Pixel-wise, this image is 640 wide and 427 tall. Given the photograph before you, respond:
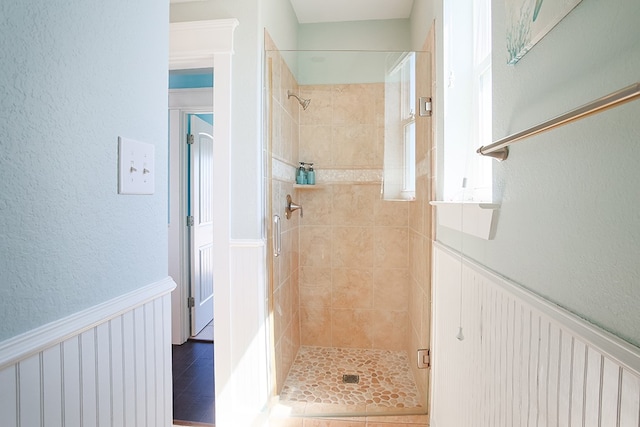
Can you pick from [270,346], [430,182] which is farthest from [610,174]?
[270,346]

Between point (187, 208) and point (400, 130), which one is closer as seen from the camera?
point (400, 130)

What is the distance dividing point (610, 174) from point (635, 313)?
22 centimetres

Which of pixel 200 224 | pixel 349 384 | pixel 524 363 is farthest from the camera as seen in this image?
pixel 200 224

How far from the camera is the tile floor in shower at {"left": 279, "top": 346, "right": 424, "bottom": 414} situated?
73.8 inches

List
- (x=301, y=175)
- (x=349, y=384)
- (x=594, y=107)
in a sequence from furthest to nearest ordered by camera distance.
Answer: (x=301, y=175) < (x=349, y=384) < (x=594, y=107)

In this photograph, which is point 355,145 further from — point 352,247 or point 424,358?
point 424,358

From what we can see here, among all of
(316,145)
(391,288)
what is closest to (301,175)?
(316,145)

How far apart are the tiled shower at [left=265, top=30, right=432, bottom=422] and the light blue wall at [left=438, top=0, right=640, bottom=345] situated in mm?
1044

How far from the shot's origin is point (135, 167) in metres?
0.79

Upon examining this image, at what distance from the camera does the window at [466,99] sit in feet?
4.47

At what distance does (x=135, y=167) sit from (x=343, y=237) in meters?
1.74

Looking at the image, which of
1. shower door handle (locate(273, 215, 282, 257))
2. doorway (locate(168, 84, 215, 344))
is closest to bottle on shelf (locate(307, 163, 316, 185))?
shower door handle (locate(273, 215, 282, 257))

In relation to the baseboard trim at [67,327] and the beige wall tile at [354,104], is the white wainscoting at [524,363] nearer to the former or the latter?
the baseboard trim at [67,327]

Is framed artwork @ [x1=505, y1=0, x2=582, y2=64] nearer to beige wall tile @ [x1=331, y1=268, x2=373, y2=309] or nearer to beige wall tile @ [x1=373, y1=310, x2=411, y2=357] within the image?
beige wall tile @ [x1=331, y1=268, x2=373, y2=309]
